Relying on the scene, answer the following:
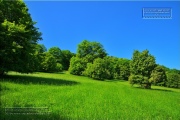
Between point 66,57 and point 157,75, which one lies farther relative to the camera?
point 66,57

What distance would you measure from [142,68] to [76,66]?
2160 centimetres

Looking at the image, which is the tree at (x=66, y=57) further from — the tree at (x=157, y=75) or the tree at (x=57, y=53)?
the tree at (x=157, y=75)

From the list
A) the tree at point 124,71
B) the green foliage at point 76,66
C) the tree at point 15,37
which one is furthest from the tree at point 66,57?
the tree at point 15,37

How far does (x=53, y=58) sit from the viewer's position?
69.8m

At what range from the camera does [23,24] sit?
31.2m

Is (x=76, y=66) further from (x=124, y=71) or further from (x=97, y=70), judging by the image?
(x=124, y=71)

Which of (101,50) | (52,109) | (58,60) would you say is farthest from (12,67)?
(101,50)

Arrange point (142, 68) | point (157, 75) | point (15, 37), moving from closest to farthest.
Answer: point (15, 37), point (157, 75), point (142, 68)

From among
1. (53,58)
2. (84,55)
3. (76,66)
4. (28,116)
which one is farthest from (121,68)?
(28,116)

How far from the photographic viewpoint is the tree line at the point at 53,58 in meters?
28.1

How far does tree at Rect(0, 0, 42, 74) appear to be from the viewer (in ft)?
90.6

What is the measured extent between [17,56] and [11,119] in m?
19.1

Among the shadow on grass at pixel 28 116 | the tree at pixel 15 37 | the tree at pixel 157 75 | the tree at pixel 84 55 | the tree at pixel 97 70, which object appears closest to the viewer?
the shadow on grass at pixel 28 116

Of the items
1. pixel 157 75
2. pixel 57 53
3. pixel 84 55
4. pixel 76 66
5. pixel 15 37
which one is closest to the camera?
pixel 15 37
